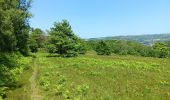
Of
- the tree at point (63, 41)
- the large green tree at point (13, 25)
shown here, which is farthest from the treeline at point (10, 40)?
the tree at point (63, 41)

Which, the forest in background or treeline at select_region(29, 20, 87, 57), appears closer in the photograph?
the forest in background

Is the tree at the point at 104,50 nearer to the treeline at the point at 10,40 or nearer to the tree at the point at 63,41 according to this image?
the tree at the point at 63,41

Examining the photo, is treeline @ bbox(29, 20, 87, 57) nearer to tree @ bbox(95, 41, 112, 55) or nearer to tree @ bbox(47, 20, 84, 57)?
tree @ bbox(47, 20, 84, 57)

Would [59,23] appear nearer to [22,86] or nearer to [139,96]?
[22,86]

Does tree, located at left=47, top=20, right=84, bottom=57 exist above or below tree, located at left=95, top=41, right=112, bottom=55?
above

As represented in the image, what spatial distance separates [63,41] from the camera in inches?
3282

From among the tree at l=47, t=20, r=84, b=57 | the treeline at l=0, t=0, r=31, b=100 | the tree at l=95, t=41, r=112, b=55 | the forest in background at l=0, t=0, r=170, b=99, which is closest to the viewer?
the treeline at l=0, t=0, r=31, b=100

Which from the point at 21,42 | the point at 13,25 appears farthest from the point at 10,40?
the point at 21,42

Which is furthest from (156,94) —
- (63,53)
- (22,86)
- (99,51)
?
(99,51)

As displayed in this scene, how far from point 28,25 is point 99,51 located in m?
50.1

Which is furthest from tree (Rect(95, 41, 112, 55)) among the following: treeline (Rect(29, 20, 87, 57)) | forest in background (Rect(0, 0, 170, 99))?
treeline (Rect(29, 20, 87, 57))

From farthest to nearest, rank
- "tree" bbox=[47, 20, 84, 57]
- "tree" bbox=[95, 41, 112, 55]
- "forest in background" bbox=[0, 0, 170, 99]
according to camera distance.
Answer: "tree" bbox=[95, 41, 112, 55], "tree" bbox=[47, 20, 84, 57], "forest in background" bbox=[0, 0, 170, 99]

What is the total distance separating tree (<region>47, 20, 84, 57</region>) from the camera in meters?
83.7

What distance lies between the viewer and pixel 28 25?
72.1 metres
